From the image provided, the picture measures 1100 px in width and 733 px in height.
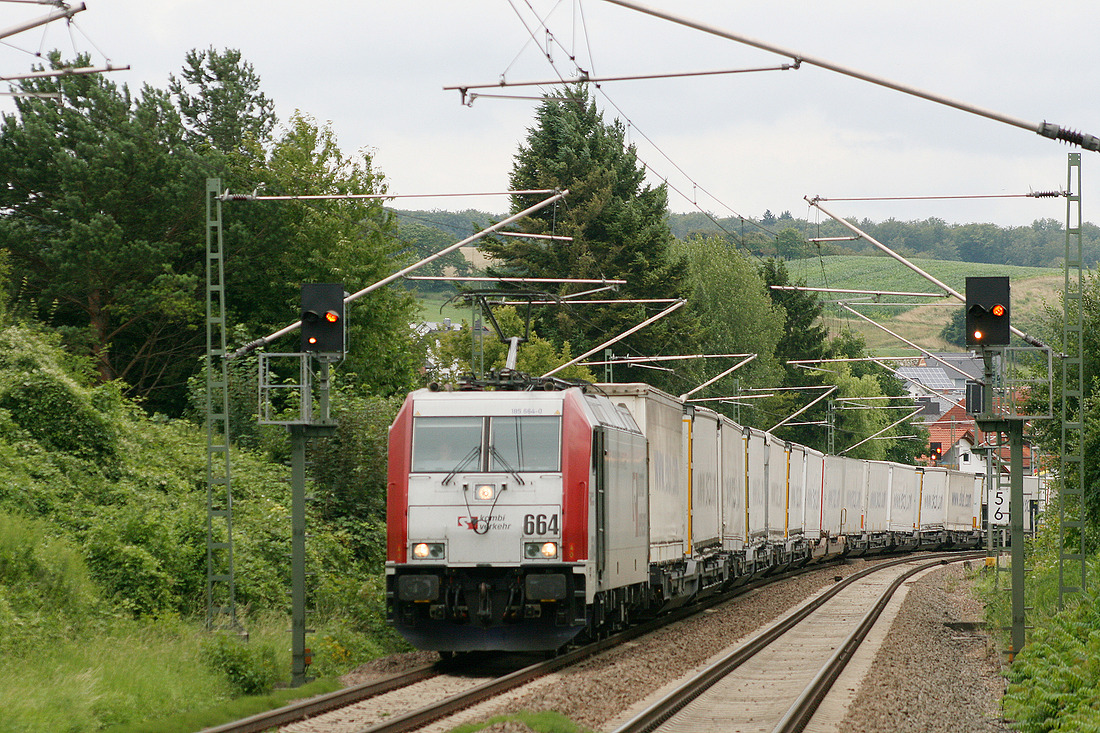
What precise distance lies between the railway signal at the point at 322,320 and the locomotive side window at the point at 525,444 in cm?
244

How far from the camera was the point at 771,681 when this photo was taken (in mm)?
15156

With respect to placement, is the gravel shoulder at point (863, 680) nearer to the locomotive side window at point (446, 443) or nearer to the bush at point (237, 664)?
the bush at point (237, 664)

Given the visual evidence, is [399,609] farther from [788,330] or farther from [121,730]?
[788,330]

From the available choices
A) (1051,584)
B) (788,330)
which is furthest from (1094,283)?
(788,330)

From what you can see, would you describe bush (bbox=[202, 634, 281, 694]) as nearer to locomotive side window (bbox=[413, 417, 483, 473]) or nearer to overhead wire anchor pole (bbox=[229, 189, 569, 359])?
locomotive side window (bbox=[413, 417, 483, 473])

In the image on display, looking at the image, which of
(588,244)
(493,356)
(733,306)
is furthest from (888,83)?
(733,306)

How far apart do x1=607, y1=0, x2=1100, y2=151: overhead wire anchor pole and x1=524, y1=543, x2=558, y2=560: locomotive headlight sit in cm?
716

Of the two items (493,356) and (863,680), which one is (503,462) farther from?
(493,356)

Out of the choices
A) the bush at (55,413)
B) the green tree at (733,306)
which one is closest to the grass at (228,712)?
the bush at (55,413)

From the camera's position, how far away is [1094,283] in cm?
2628

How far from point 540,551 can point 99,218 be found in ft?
70.3

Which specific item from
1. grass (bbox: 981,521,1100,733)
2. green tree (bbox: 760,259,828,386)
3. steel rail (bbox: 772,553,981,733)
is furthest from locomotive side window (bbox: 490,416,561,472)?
green tree (bbox: 760,259,828,386)

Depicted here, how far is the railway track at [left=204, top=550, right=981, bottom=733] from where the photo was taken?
11.4 metres

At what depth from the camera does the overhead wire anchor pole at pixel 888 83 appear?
31.4 feet
